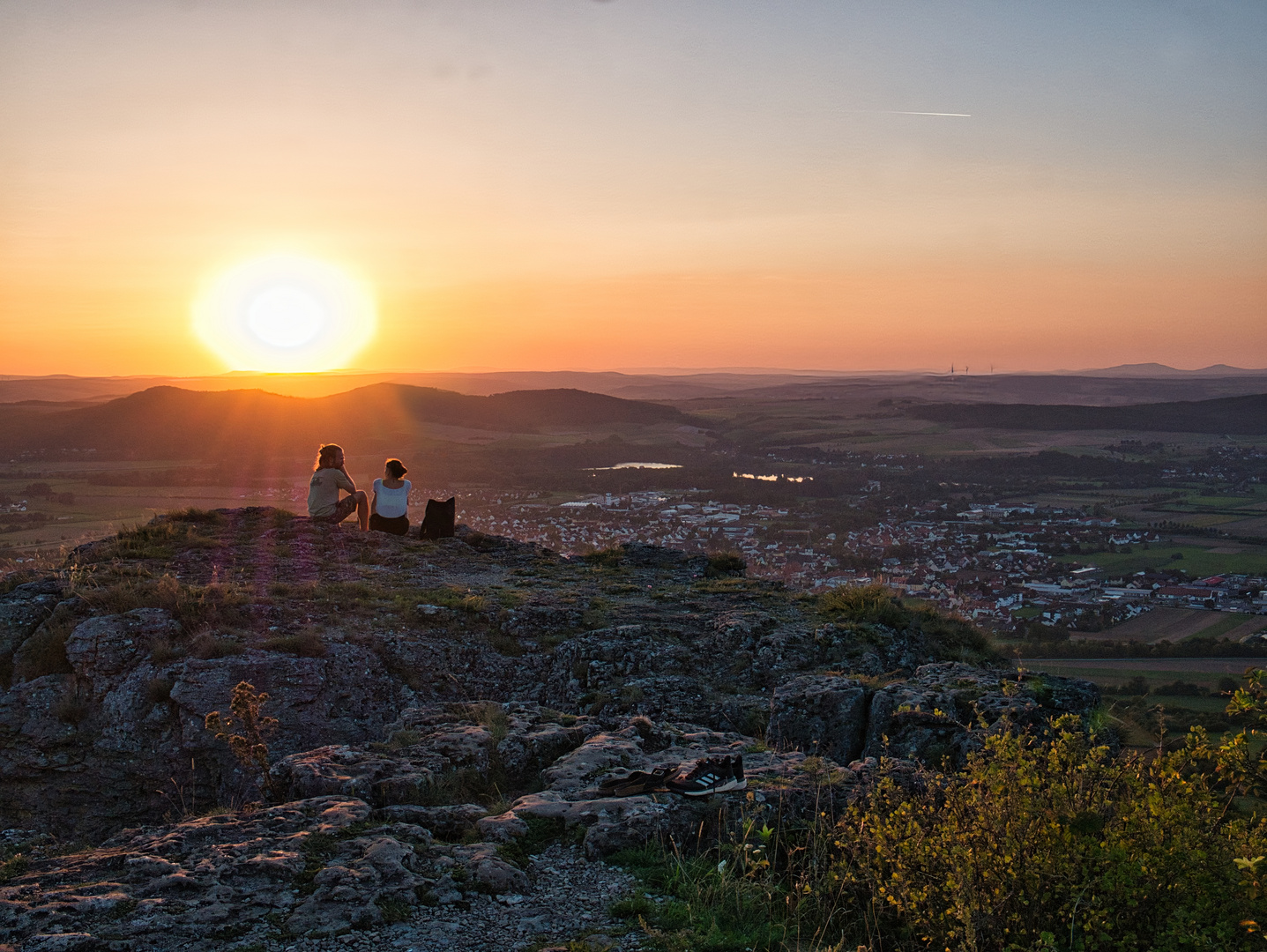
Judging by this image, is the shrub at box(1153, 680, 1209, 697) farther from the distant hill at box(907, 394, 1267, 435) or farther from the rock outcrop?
the distant hill at box(907, 394, 1267, 435)

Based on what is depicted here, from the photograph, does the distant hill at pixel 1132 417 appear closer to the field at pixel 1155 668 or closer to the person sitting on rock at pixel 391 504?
the field at pixel 1155 668

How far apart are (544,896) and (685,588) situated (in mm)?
7711

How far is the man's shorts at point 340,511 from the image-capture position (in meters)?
13.4

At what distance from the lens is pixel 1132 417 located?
3295 inches

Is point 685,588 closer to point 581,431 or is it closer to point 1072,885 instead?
point 1072,885

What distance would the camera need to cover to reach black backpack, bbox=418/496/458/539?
14.2m

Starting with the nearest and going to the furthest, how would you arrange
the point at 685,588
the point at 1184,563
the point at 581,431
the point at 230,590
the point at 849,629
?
the point at 230,590, the point at 849,629, the point at 685,588, the point at 1184,563, the point at 581,431

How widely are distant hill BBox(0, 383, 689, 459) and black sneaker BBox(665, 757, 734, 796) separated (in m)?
53.7

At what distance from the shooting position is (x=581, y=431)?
3194 inches

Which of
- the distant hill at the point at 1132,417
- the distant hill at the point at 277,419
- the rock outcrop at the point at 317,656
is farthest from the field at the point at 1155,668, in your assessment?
the distant hill at the point at 1132,417

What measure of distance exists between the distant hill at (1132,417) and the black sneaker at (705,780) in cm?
8794

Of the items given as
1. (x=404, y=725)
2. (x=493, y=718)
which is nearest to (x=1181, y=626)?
(x=493, y=718)

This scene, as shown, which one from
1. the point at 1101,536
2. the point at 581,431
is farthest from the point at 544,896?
the point at 581,431

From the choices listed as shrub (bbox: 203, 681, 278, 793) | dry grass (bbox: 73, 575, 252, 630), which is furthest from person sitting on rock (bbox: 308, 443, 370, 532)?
shrub (bbox: 203, 681, 278, 793)
